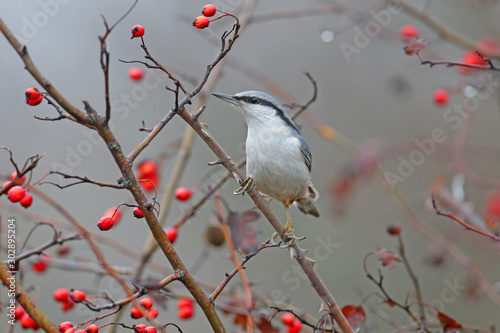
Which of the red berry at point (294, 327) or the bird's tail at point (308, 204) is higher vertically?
the bird's tail at point (308, 204)

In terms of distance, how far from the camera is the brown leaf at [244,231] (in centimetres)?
192

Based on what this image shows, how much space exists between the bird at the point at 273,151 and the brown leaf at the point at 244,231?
0.33 meters

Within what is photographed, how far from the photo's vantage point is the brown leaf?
1925 mm

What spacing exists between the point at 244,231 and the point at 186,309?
2.18 feet

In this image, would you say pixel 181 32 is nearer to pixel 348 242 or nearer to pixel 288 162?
pixel 348 242

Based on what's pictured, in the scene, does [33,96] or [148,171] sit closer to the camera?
[33,96]

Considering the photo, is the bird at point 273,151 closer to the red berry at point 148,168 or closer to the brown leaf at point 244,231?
the brown leaf at point 244,231

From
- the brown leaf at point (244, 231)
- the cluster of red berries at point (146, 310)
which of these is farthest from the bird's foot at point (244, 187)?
the cluster of red berries at point (146, 310)

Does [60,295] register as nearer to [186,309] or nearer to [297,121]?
[186,309]

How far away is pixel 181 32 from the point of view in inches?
261

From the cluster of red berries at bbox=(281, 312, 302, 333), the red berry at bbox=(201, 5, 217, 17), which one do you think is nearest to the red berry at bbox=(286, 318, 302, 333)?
the cluster of red berries at bbox=(281, 312, 302, 333)

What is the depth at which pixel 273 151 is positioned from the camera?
2.37 meters

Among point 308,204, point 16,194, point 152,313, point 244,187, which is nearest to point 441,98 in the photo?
point 308,204

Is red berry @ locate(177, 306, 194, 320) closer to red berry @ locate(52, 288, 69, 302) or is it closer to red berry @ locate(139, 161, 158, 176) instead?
red berry @ locate(52, 288, 69, 302)
